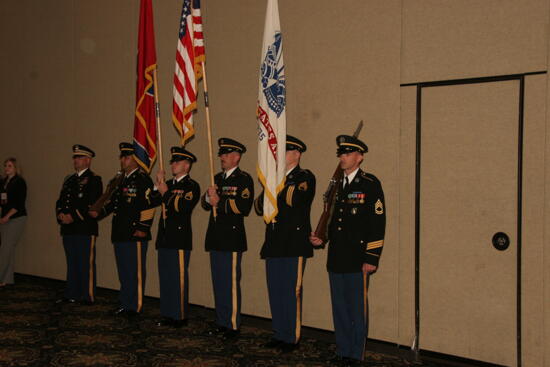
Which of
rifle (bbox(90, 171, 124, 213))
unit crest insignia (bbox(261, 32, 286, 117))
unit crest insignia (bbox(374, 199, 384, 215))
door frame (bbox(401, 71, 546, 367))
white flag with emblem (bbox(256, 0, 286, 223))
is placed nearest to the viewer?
door frame (bbox(401, 71, 546, 367))

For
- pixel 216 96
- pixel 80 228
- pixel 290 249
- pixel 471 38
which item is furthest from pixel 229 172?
pixel 471 38

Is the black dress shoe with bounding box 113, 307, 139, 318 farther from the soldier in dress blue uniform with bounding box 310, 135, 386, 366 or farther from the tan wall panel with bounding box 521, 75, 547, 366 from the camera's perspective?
the tan wall panel with bounding box 521, 75, 547, 366

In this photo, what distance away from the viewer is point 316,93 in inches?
197

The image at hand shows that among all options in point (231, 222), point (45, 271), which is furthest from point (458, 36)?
point (45, 271)

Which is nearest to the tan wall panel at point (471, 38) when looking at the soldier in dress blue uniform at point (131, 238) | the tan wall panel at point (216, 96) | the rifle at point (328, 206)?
the tan wall panel at point (216, 96)

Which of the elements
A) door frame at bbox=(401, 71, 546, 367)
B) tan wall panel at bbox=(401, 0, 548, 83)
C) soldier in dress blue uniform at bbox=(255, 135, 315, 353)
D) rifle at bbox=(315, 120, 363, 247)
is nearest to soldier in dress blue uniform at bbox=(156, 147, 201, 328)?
soldier in dress blue uniform at bbox=(255, 135, 315, 353)

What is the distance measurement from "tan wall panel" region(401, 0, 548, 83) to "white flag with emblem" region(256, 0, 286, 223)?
981 millimetres

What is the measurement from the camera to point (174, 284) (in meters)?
5.24

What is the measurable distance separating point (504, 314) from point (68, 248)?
14.3 ft

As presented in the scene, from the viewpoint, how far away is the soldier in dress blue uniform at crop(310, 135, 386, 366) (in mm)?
4148

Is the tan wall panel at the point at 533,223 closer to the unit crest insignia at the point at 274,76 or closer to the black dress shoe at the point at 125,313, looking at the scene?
the unit crest insignia at the point at 274,76

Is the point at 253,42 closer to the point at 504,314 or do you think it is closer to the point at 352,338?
the point at 352,338

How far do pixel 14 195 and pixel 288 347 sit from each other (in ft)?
13.9

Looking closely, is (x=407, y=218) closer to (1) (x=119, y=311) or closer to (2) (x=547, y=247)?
(2) (x=547, y=247)
